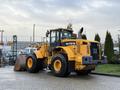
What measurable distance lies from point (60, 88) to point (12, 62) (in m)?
19.8

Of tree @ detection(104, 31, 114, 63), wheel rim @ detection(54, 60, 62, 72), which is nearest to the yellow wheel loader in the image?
wheel rim @ detection(54, 60, 62, 72)

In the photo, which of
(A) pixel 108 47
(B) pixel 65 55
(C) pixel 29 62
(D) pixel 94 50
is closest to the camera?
(B) pixel 65 55

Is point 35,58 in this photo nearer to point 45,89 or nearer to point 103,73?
point 103,73

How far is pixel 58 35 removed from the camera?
2253 centimetres

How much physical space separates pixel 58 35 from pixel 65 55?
2.07m

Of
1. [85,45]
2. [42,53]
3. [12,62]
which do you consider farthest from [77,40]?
[12,62]

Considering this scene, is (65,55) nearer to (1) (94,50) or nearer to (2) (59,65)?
(2) (59,65)

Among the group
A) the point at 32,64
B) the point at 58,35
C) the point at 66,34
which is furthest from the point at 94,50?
the point at 32,64

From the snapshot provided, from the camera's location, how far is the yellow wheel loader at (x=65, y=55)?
2030 centimetres

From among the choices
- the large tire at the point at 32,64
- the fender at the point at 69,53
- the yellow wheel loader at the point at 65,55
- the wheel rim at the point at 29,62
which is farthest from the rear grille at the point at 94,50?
the wheel rim at the point at 29,62

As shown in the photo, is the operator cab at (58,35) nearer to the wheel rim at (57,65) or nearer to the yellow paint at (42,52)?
the yellow paint at (42,52)

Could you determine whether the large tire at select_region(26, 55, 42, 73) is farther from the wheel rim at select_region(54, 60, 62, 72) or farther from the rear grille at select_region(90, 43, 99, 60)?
the rear grille at select_region(90, 43, 99, 60)

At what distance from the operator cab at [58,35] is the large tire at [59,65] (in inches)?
54.1

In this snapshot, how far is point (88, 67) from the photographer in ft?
66.9
